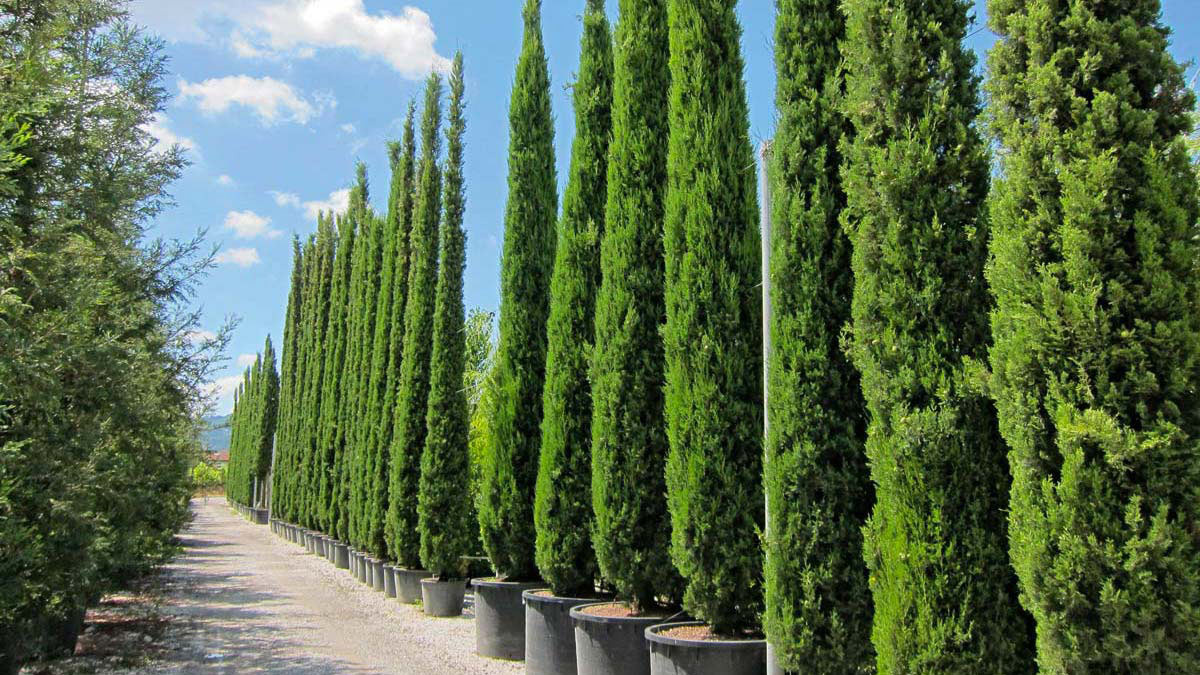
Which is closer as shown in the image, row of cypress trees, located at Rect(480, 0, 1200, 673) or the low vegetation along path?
row of cypress trees, located at Rect(480, 0, 1200, 673)

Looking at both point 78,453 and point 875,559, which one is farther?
point 78,453

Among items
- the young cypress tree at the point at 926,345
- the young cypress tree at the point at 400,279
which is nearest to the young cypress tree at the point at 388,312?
the young cypress tree at the point at 400,279

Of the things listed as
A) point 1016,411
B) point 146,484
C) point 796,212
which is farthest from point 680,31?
point 146,484

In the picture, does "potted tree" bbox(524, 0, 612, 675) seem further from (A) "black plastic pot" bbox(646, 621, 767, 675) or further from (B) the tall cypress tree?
(A) "black plastic pot" bbox(646, 621, 767, 675)

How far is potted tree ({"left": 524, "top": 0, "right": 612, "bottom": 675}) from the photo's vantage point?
809 centimetres

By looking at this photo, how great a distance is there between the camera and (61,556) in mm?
6492

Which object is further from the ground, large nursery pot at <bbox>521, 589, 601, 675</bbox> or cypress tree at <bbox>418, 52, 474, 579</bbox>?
cypress tree at <bbox>418, 52, 474, 579</bbox>

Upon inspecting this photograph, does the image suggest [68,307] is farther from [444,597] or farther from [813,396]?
[444,597]

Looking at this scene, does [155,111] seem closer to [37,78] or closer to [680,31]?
[37,78]

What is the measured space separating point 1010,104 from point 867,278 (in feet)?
3.78

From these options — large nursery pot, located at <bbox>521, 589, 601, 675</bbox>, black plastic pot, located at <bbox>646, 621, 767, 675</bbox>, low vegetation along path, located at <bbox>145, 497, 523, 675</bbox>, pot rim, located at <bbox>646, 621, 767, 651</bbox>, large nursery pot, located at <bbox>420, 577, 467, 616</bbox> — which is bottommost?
low vegetation along path, located at <bbox>145, 497, 523, 675</bbox>

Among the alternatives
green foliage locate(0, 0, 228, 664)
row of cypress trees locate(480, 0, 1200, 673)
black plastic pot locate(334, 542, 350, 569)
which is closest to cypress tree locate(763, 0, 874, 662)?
row of cypress trees locate(480, 0, 1200, 673)

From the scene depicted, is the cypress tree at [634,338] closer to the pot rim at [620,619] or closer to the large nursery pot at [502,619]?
the pot rim at [620,619]

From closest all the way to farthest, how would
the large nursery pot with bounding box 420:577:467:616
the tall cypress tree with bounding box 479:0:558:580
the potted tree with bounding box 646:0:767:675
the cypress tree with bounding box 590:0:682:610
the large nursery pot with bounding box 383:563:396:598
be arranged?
1. the potted tree with bounding box 646:0:767:675
2. the cypress tree with bounding box 590:0:682:610
3. the tall cypress tree with bounding box 479:0:558:580
4. the large nursery pot with bounding box 420:577:467:616
5. the large nursery pot with bounding box 383:563:396:598
